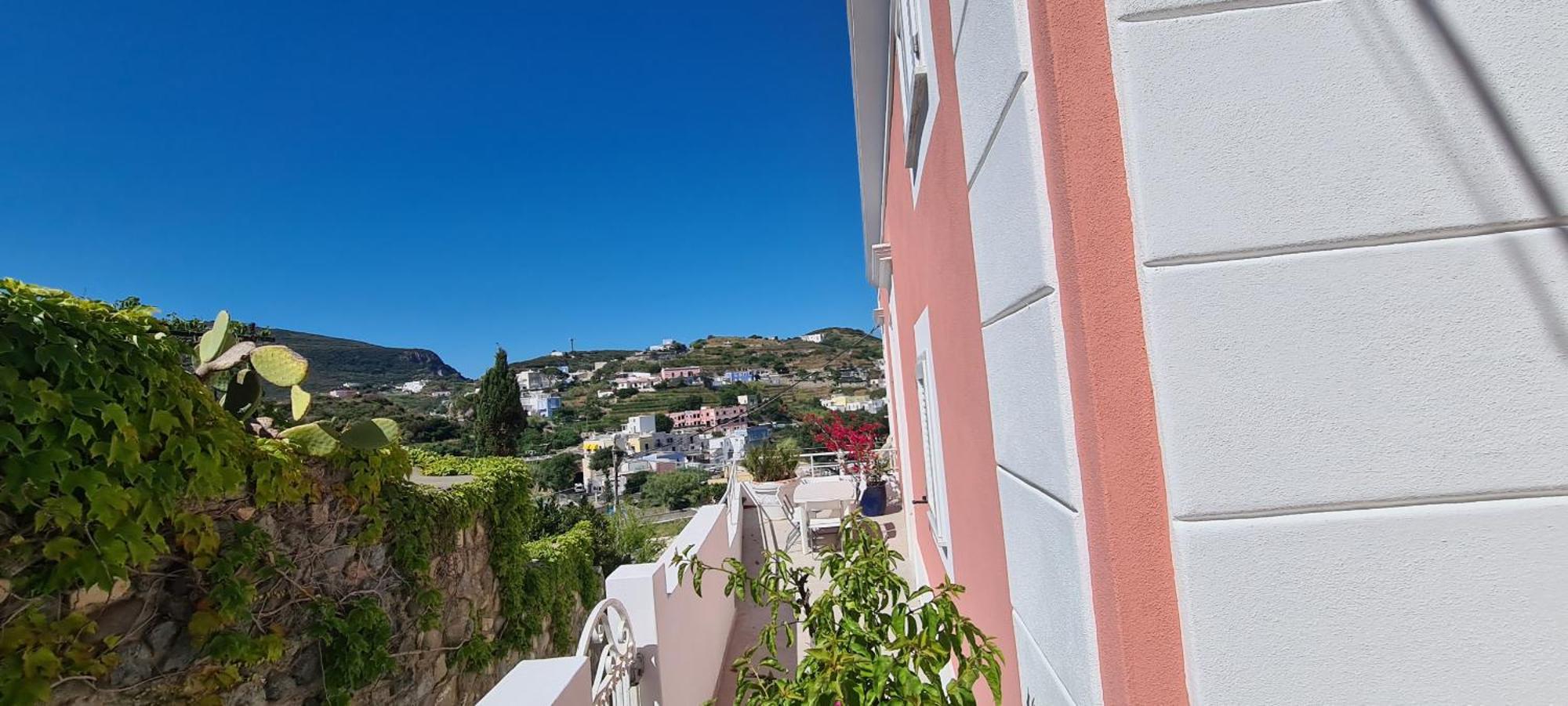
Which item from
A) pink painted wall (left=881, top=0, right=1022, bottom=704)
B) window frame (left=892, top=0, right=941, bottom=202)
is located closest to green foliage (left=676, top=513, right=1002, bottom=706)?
pink painted wall (left=881, top=0, right=1022, bottom=704)

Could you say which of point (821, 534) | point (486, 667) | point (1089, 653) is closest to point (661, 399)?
point (821, 534)

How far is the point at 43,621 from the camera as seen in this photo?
2096 mm

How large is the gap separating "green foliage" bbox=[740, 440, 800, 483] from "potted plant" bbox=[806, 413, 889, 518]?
4.13ft

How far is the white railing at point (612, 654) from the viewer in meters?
2.41

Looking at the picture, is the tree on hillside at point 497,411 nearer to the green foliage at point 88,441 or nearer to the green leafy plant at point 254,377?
the green leafy plant at point 254,377

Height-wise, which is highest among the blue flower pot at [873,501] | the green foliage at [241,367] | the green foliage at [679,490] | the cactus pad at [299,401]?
the green foliage at [241,367]

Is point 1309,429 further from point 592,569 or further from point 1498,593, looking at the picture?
point 592,569

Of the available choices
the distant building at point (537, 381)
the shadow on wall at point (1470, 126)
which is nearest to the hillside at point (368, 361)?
the distant building at point (537, 381)

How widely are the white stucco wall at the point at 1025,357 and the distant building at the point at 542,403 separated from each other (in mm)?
41722

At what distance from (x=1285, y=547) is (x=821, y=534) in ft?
24.6

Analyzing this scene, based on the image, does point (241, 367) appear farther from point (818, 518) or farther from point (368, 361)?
point (368, 361)

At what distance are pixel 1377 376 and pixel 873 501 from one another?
8.02 metres

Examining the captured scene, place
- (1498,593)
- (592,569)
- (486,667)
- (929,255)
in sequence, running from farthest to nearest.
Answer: (592,569) → (486,667) → (929,255) → (1498,593)

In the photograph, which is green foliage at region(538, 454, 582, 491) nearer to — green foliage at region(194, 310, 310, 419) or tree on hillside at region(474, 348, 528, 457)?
tree on hillside at region(474, 348, 528, 457)
